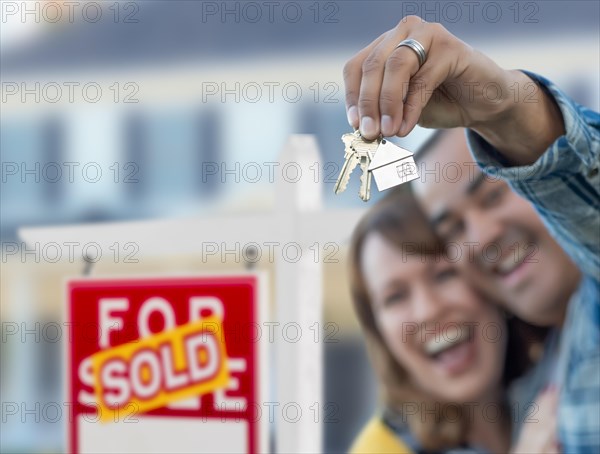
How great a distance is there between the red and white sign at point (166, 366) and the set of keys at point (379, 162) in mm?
649

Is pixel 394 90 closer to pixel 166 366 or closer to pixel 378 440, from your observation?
pixel 378 440

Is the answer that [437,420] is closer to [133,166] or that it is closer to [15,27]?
[133,166]

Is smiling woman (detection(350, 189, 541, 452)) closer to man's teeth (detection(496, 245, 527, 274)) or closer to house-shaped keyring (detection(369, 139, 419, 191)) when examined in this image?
man's teeth (detection(496, 245, 527, 274))

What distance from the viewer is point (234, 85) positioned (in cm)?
119

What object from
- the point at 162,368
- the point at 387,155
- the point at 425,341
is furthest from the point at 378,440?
the point at 387,155

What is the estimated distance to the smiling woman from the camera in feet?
3.50

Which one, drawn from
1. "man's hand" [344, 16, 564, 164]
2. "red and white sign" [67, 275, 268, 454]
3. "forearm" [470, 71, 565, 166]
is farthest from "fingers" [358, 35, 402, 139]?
"red and white sign" [67, 275, 268, 454]

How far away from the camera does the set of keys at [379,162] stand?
497mm

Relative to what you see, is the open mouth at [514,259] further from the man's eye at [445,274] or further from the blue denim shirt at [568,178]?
the blue denim shirt at [568,178]

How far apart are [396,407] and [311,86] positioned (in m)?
0.50

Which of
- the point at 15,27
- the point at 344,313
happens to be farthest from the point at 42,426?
the point at 15,27

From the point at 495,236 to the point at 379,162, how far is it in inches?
23.2

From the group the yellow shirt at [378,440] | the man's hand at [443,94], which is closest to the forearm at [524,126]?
the man's hand at [443,94]

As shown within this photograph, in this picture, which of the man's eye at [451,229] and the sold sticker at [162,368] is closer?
the man's eye at [451,229]
